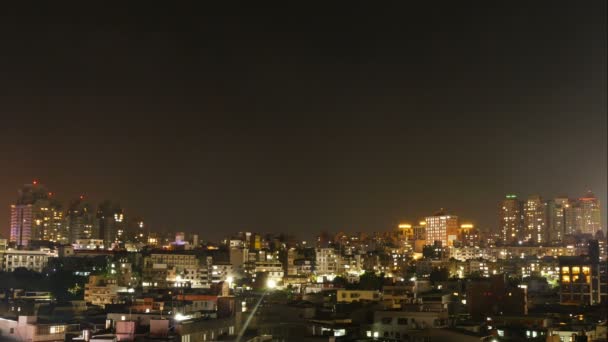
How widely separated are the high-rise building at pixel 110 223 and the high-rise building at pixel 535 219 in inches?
1162

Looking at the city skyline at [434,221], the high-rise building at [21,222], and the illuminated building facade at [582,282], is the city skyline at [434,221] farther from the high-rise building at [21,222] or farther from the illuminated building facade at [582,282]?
the illuminated building facade at [582,282]

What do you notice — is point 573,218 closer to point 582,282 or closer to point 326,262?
point 326,262

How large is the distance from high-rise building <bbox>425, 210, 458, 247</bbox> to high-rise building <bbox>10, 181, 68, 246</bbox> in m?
25.3

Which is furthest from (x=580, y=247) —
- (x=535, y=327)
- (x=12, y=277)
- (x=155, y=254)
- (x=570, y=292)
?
(x=535, y=327)

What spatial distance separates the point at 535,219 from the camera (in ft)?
195

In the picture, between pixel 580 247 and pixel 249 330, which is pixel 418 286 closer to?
pixel 249 330

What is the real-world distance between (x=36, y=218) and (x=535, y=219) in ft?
117

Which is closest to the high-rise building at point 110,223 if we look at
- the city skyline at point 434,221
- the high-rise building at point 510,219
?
the city skyline at point 434,221

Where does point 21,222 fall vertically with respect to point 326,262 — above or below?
above

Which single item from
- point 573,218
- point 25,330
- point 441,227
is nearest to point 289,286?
point 25,330

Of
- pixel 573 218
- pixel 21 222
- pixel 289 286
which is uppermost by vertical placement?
pixel 573 218

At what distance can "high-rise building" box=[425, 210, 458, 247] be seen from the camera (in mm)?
56250

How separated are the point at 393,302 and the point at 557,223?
155ft

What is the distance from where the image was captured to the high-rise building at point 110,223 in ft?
155
